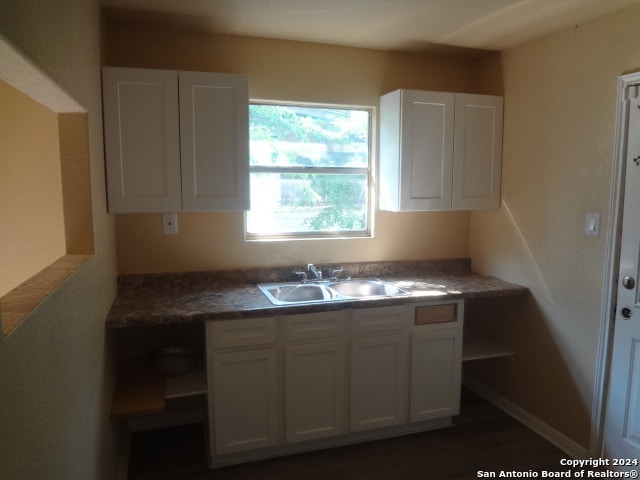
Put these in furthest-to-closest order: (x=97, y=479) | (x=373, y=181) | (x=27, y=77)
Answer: (x=373, y=181)
(x=97, y=479)
(x=27, y=77)

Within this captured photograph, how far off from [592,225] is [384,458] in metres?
1.66

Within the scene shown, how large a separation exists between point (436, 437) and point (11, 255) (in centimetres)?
238

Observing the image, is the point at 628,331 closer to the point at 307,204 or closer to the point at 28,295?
the point at 307,204

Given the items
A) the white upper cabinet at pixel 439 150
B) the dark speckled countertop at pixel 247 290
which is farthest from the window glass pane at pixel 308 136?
the dark speckled countertop at pixel 247 290

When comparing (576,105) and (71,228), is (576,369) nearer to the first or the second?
(576,105)

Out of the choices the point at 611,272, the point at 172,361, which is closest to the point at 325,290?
the point at 172,361

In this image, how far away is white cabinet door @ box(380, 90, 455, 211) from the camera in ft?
9.34

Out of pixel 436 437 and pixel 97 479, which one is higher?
pixel 97 479

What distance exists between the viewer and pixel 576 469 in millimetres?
2451

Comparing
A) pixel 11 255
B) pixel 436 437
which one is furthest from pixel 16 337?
pixel 436 437

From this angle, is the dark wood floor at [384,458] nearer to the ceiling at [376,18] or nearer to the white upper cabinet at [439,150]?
the white upper cabinet at [439,150]

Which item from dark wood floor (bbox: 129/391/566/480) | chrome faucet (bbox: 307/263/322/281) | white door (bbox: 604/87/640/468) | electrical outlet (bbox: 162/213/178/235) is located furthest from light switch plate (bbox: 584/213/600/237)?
electrical outlet (bbox: 162/213/178/235)

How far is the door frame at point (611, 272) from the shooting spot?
2.25 metres

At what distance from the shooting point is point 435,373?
2.73m
